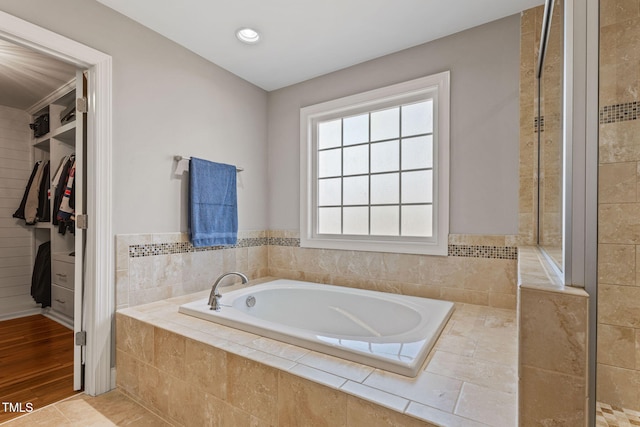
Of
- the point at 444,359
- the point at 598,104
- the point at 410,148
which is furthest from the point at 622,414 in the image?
the point at 410,148

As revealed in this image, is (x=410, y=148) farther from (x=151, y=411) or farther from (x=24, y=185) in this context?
(x=24, y=185)

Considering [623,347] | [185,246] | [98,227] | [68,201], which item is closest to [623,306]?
[623,347]

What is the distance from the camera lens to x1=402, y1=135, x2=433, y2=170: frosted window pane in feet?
7.57

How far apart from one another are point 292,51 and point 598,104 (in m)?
2.04

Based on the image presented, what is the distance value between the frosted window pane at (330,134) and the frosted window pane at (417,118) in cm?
60

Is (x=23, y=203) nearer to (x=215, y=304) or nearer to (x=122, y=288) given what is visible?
(x=122, y=288)

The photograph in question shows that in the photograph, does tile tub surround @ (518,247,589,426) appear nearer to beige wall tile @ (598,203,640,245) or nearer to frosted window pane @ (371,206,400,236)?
beige wall tile @ (598,203,640,245)

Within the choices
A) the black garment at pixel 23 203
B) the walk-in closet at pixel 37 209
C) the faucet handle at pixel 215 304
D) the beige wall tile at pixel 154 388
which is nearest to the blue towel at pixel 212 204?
the faucet handle at pixel 215 304

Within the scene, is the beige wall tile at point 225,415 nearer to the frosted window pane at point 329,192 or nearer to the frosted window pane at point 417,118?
the frosted window pane at point 329,192

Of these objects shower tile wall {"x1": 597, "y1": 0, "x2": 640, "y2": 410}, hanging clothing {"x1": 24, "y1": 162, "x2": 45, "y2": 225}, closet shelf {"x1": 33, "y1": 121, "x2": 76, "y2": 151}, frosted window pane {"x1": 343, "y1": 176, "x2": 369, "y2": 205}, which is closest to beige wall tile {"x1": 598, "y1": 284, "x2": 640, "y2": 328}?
shower tile wall {"x1": 597, "y1": 0, "x2": 640, "y2": 410}

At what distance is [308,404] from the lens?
3.51 ft

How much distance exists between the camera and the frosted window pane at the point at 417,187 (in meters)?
2.30

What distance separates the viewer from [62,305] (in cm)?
304

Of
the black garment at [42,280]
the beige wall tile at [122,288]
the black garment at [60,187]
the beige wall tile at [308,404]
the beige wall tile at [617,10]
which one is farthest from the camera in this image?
the black garment at [42,280]
